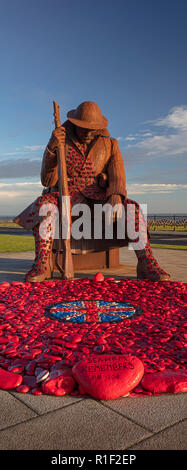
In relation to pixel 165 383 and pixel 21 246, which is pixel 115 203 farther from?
pixel 21 246

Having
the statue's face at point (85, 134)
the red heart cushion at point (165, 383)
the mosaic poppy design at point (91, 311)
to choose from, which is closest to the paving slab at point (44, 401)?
the red heart cushion at point (165, 383)

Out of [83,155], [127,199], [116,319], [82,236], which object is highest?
[83,155]

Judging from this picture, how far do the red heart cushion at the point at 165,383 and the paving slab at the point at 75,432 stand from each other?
346 mm

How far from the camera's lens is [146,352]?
8.78 ft

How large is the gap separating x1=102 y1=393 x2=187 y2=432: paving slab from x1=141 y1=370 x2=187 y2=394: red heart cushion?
4 cm

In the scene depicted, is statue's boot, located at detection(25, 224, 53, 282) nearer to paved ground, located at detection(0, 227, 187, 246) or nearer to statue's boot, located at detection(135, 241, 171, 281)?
statue's boot, located at detection(135, 241, 171, 281)

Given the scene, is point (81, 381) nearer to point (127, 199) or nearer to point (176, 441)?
point (176, 441)

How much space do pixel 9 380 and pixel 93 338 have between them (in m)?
0.90

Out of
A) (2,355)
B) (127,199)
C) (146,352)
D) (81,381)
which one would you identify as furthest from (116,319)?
(127,199)

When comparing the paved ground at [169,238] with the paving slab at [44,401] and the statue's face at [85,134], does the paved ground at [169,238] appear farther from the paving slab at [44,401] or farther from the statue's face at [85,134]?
the paving slab at [44,401]

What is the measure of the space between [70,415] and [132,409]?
0.31m

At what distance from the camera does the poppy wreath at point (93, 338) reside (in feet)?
6.97

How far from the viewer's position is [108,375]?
209cm

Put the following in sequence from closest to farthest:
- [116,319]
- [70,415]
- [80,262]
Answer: [70,415] → [116,319] → [80,262]
